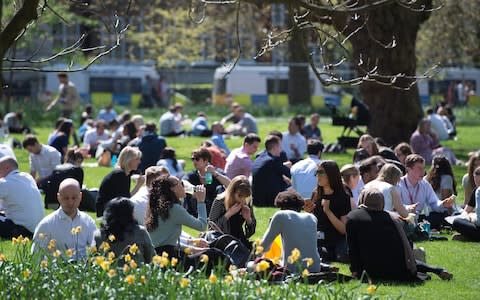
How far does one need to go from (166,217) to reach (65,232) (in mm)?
1101

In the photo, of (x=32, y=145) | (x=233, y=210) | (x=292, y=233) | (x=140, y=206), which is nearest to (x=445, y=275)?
(x=292, y=233)

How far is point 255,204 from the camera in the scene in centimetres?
1855

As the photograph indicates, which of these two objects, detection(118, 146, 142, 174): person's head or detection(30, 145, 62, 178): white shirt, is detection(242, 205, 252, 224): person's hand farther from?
detection(30, 145, 62, 178): white shirt

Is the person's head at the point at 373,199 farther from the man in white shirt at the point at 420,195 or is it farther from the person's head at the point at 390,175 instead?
the man in white shirt at the point at 420,195

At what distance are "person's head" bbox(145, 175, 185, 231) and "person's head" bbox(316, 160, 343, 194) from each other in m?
1.98

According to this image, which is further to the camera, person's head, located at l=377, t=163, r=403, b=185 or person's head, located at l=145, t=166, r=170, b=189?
person's head, located at l=377, t=163, r=403, b=185

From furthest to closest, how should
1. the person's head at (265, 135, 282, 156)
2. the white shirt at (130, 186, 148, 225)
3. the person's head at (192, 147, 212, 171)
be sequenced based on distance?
the person's head at (265, 135, 282, 156) → the person's head at (192, 147, 212, 171) → the white shirt at (130, 186, 148, 225)

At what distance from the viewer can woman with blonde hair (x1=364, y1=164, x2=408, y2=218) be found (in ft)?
46.1

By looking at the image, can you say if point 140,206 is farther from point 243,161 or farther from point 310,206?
point 243,161

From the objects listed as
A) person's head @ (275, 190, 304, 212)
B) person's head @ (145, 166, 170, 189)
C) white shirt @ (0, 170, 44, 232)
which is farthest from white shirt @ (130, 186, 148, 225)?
person's head @ (275, 190, 304, 212)

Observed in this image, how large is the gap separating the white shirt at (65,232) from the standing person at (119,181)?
149 inches

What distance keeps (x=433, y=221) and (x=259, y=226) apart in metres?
2.47

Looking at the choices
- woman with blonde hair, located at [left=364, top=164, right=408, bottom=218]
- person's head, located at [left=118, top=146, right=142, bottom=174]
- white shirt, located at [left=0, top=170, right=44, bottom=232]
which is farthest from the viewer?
person's head, located at [left=118, top=146, right=142, bottom=174]

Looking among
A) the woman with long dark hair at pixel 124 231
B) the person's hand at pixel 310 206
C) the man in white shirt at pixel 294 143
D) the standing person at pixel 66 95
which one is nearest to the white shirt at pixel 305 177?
the person's hand at pixel 310 206
